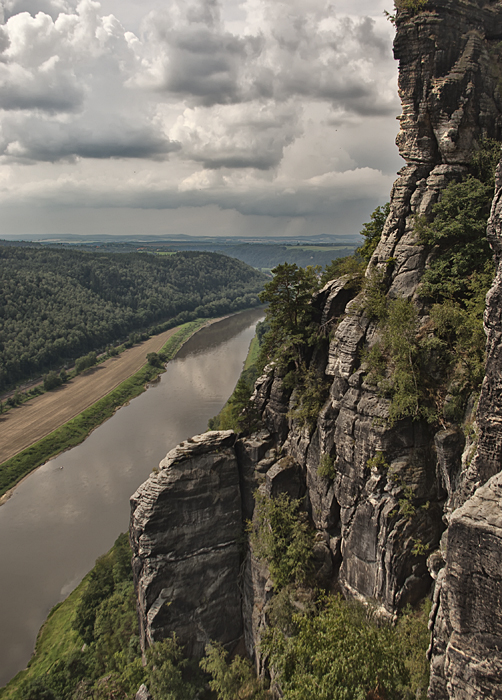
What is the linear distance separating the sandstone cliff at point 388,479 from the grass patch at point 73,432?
33695 millimetres

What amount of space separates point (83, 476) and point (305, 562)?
36.9 meters

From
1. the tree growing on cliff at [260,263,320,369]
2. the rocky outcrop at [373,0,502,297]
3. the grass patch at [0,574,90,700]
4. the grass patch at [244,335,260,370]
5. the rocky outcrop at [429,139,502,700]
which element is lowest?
the grass patch at [0,574,90,700]

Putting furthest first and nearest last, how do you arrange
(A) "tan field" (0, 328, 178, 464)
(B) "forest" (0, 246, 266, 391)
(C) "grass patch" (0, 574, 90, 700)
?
(B) "forest" (0, 246, 266, 391)
(A) "tan field" (0, 328, 178, 464)
(C) "grass patch" (0, 574, 90, 700)

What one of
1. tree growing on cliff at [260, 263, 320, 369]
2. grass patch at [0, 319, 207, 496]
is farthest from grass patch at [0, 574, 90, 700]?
tree growing on cliff at [260, 263, 320, 369]

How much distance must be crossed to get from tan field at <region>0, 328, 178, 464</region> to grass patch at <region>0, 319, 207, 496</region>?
151 centimetres

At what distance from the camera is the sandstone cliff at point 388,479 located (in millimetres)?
9156

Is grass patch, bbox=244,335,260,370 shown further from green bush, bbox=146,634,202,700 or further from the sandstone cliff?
green bush, bbox=146,634,202,700

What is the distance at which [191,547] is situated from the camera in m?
22.3

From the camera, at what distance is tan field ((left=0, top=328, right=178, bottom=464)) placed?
190 feet

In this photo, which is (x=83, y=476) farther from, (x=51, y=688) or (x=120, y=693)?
(x=120, y=693)

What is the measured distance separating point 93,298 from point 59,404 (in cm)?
5197

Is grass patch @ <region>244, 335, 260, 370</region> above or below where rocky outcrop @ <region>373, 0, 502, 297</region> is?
below

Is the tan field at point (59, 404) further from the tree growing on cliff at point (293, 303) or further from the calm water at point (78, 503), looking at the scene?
the tree growing on cliff at point (293, 303)

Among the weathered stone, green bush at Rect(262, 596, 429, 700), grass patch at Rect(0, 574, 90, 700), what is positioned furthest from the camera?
grass patch at Rect(0, 574, 90, 700)
